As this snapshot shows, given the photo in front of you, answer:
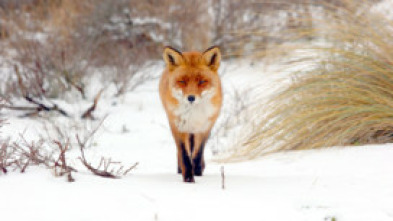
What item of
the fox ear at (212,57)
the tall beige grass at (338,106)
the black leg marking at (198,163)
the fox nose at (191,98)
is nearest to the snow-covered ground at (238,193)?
the black leg marking at (198,163)

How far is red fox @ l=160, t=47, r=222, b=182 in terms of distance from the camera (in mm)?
3152

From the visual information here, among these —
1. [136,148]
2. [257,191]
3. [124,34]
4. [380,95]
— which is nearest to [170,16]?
[124,34]

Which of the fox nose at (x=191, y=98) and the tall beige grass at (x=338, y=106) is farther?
the tall beige grass at (x=338, y=106)

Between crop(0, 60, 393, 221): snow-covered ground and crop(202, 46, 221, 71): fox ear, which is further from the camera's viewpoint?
crop(202, 46, 221, 71): fox ear

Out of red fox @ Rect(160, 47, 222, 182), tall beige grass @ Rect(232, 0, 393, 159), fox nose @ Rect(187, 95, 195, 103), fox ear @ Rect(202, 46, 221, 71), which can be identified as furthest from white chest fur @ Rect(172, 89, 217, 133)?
tall beige grass @ Rect(232, 0, 393, 159)

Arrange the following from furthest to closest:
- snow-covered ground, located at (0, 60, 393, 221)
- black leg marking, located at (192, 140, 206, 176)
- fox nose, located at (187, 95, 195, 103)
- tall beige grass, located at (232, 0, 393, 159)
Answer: tall beige grass, located at (232, 0, 393, 159) < black leg marking, located at (192, 140, 206, 176) < fox nose, located at (187, 95, 195, 103) < snow-covered ground, located at (0, 60, 393, 221)

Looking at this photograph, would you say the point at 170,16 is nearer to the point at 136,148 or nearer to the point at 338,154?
the point at 136,148

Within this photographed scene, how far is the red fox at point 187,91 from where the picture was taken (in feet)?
10.3

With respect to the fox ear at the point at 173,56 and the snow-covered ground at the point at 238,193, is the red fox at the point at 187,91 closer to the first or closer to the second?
the fox ear at the point at 173,56

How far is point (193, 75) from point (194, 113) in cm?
28

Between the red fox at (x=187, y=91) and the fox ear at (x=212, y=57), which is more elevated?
the fox ear at (x=212, y=57)

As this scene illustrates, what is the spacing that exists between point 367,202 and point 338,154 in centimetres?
125

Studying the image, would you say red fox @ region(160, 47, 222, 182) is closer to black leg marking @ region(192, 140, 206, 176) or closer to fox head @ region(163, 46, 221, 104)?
fox head @ region(163, 46, 221, 104)

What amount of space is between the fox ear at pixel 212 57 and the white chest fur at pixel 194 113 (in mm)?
221
